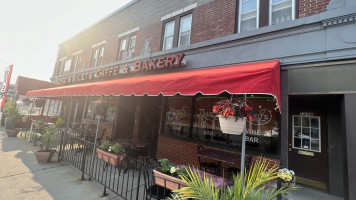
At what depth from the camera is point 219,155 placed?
5.12 m

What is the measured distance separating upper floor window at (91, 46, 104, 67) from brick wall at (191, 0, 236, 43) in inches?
341

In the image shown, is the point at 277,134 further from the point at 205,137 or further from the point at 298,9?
the point at 298,9

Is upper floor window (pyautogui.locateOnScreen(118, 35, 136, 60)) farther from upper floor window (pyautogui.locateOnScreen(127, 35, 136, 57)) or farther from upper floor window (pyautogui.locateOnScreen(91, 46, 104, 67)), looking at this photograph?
upper floor window (pyautogui.locateOnScreen(91, 46, 104, 67))

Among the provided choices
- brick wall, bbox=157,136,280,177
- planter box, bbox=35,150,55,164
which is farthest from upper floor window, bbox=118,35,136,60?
planter box, bbox=35,150,55,164

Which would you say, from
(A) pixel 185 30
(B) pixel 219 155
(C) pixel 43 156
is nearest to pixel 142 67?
(A) pixel 185 30

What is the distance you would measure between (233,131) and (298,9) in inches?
196

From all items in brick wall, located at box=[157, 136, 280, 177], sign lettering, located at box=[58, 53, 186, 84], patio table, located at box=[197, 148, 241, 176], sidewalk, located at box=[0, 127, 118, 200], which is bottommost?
sidewalk, located at box=[0, 127, 118, 200]

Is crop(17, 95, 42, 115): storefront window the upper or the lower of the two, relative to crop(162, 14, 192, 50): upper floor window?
lower

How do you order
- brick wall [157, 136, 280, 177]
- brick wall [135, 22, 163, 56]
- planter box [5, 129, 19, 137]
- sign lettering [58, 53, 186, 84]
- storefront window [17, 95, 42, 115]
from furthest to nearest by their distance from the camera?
storefront window [17, 95, 42, 115]
planter box [5, 129, 19, 137]
brick wall [135, 22, 163, 56]
sign lettering [58, 53, 186, 84]
brick wall [157, 136, 280, 177]

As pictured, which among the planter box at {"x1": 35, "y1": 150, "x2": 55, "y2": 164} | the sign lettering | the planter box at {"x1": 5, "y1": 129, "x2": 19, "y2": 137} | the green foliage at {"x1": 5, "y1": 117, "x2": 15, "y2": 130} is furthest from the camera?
the green foliage at {"x1": 5, "y1": 117, "x2": 15, "y2": 130}

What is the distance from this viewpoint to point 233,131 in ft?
9.43

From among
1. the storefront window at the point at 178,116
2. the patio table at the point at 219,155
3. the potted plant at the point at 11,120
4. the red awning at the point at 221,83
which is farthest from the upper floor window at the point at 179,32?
the potted plant at the point at 11,120

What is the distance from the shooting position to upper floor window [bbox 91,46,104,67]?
12.8 metres

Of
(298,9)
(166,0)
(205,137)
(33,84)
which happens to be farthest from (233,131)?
(33,84)
